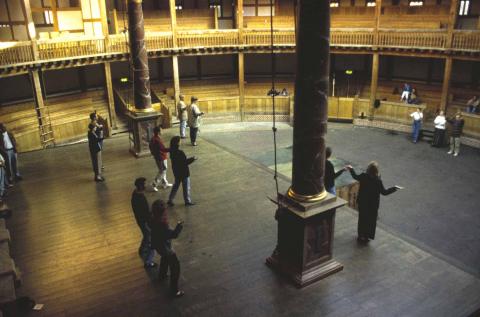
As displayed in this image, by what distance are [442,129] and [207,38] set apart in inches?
422

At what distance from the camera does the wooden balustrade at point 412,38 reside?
16.9m

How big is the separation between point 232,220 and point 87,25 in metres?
14.3

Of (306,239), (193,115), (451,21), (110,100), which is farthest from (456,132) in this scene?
(110,100)

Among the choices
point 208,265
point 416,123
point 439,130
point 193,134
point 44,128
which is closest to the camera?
point 208,265

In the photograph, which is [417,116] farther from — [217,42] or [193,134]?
[217,42]

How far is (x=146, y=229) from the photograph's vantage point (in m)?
6.80

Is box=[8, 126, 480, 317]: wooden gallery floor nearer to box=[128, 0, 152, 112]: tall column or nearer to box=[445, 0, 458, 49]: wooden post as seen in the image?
box=[128, 0, 152, 112]: tall column

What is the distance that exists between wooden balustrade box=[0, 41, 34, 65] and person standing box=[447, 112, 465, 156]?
15130mm

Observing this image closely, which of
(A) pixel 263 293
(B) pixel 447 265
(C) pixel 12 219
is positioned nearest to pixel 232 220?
(A) pixel 263 293

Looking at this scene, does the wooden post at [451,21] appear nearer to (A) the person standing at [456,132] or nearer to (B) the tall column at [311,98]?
(A) the person standing at [456,132]

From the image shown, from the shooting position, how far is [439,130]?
15.2 meters

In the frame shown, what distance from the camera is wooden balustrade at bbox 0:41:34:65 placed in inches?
539

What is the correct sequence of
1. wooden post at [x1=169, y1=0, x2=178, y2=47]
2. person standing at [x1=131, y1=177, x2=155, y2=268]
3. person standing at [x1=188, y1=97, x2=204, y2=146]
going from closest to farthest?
person standing at [x1=131, y1=177, x2=155, y2=268]
person standing at [x1=188, y1=97, x2=204, y2=146]
wooden post at [x1=169, y1=0, x2=178, y2=47]

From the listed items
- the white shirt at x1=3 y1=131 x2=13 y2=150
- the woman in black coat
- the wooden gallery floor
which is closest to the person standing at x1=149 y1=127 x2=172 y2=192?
the wooden gallery floor
